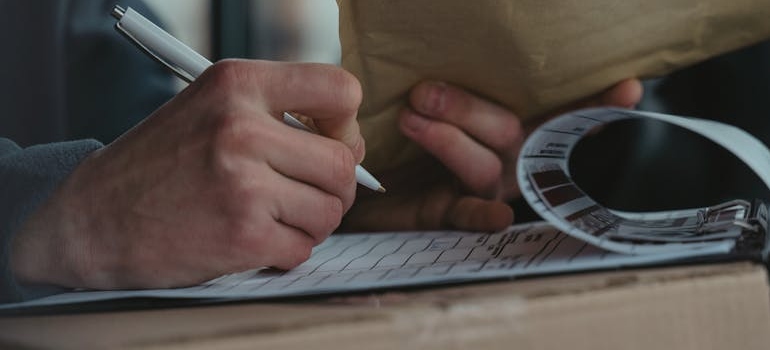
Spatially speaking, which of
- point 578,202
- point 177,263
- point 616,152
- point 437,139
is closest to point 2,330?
point 177,263

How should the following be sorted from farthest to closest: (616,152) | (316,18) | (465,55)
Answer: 1. (316,18)
2. (616,152)
3. (465,55)

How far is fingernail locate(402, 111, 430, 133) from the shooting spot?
2.06 ft

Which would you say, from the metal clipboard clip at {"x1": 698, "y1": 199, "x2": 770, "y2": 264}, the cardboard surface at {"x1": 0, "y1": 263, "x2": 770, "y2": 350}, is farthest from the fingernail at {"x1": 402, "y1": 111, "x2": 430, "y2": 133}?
the cardboard surface at {"x1": 0, "y1": 263, "x2": 770, "y2": 350}

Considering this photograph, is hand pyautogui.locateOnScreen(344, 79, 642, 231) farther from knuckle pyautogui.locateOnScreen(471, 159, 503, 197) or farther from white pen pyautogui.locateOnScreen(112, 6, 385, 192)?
white pen pyautogui.locateOnScreen(112, 6, 385, 192)

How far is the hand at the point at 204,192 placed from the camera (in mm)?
434

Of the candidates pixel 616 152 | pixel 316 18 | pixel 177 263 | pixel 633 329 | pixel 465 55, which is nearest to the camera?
pixel 633 329

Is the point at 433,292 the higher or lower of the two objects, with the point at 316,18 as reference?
higher

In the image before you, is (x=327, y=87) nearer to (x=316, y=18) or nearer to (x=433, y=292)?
(x=433, y=292)

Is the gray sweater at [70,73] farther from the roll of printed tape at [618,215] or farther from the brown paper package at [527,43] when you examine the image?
the roll of printed tape at [618,215]

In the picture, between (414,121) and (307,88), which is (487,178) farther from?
(307,88)

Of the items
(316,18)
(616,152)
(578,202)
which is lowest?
(316,18)

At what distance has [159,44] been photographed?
487mm

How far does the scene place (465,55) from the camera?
569 millimetres

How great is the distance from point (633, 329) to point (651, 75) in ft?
1.35
